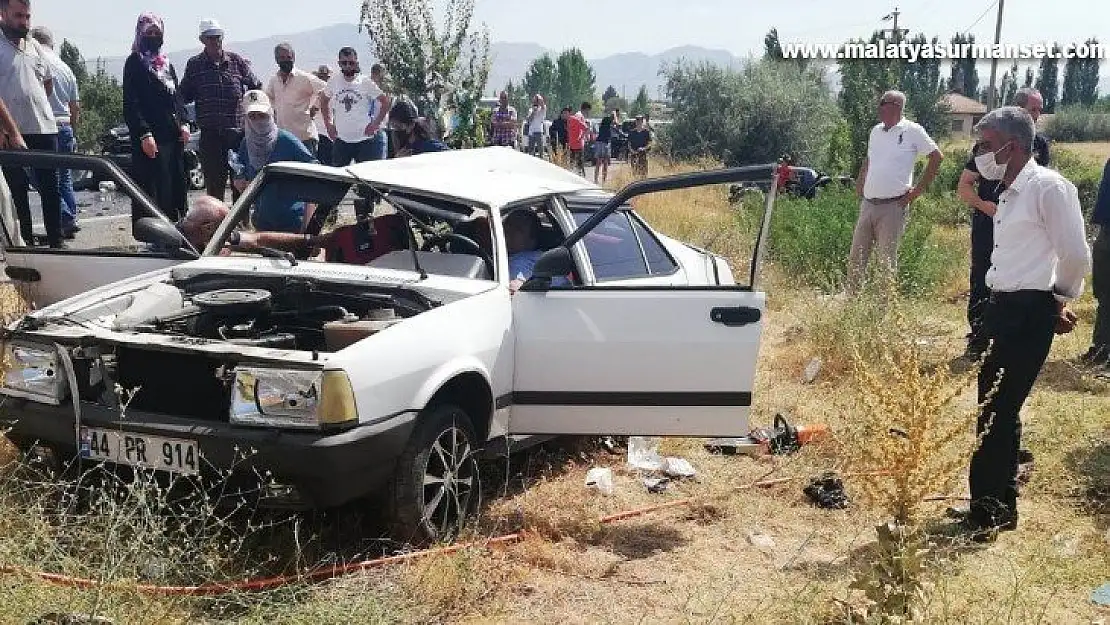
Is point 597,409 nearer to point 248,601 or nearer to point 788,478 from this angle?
point 788,478

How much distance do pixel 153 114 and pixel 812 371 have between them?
5.67 m

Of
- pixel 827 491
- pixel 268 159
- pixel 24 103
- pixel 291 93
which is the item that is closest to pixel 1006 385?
pixel 827 491

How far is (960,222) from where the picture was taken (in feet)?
57.3

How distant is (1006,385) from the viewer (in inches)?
169

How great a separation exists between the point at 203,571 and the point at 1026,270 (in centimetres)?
359

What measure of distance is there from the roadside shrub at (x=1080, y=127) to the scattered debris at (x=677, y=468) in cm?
7571

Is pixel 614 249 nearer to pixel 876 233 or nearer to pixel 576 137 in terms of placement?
pixel 876 233

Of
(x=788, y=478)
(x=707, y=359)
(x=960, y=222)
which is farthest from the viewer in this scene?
(x=960, y=222)

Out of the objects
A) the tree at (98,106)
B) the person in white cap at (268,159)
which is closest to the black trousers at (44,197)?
the person in white cap at (268,159)

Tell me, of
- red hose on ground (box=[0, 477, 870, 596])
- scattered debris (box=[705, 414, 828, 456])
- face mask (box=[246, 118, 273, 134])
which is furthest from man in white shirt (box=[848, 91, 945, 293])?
red hose on ground (box=[0, 477, 870, 596])

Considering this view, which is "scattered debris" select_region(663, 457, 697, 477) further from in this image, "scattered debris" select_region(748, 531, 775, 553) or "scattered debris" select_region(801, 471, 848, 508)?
"scattered debris" select_region(748, 531, 775, 553)

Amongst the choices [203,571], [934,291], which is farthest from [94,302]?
[934,291]

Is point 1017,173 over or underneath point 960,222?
over

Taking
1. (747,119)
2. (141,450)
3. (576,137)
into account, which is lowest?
(141,450)
